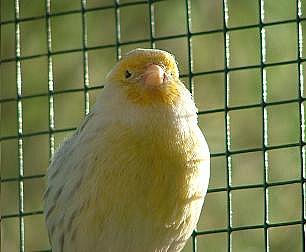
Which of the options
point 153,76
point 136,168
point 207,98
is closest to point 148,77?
point 153,76

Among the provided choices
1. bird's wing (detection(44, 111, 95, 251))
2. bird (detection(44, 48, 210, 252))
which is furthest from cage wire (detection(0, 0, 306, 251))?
bird (detection(44, 48, 210, 252))

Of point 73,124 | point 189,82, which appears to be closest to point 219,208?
point 73,124

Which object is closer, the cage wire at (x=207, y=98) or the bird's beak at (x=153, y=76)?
the bird's beak at (x=153, y=76)

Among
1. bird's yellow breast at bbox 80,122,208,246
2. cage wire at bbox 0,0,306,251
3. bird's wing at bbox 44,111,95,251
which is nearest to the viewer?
bird's yellow breast at bbox 80,122,208,246

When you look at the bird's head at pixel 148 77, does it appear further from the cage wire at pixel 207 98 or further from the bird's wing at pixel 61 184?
the cage wire at pixel 207 98

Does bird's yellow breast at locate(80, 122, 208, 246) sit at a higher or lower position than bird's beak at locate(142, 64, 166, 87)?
lower

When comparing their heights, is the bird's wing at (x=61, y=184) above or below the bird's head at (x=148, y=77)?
below

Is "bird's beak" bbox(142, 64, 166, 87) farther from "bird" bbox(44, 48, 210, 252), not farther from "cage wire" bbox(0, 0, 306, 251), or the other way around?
"cage wire" bbox(0, 0, 306, 251)

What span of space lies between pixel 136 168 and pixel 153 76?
11.5 inches

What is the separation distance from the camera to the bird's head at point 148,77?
15.9 ft

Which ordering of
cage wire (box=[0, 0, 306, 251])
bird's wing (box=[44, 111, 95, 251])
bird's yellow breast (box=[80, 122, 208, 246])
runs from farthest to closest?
cage wire (box=[0, 0, 306, 251]) → bird's wing (box=[44, 111, 95, 251]) → bird's yellow breast (box=[80, 122, 208, 246])

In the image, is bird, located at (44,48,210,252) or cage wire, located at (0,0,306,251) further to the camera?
cage wire, located at (0,0,306,251)

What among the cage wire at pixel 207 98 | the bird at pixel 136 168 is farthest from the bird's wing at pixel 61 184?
the cage wire at pixel 207 98

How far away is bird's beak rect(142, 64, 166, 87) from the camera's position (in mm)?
4828
